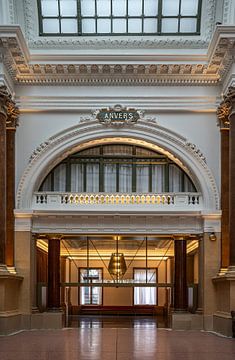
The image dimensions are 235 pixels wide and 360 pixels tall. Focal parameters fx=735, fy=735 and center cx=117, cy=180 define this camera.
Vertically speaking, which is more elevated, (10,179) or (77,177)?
(77,177)

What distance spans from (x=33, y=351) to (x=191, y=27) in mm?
13707

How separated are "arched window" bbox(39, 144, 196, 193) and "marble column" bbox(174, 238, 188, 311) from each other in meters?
2.03

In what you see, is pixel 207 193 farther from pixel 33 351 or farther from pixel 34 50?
pixel 33 351

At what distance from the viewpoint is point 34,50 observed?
25.7m

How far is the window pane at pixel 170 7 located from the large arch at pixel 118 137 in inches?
155

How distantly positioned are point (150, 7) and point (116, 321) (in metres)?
11.9

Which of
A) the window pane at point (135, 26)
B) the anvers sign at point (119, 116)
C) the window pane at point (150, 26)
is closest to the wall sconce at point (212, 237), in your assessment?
the anvers sign at point (119, 116)

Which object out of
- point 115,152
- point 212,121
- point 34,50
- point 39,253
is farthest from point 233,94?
point 39,253

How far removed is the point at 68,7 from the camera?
1027 inches

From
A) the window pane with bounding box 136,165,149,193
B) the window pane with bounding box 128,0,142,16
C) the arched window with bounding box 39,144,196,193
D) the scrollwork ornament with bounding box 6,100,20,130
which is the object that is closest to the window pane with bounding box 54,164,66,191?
the arched window with bounding box 39,144,196,193

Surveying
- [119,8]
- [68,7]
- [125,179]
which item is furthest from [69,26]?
[125,179]

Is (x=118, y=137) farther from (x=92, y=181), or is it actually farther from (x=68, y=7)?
(x=68, y=7)

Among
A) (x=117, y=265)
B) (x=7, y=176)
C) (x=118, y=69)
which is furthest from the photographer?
(x=117, y=265)

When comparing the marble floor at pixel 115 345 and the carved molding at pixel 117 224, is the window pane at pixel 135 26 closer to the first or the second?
the carved molding at pixel 117 224
